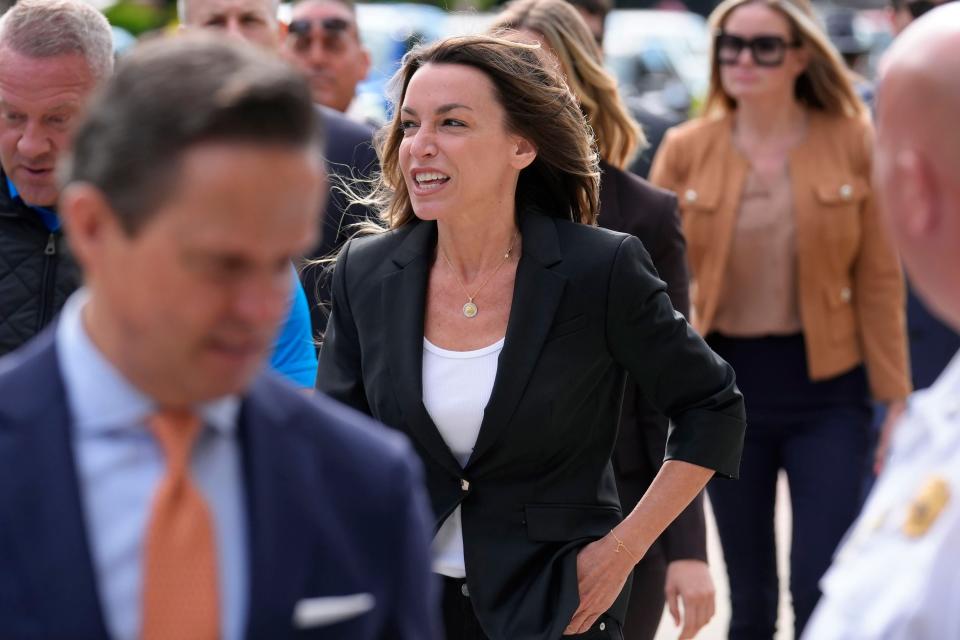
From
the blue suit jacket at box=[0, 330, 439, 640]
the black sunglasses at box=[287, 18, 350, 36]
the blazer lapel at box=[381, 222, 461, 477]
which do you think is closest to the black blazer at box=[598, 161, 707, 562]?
the blazer lapel at box=[381, 222, 461, 477]

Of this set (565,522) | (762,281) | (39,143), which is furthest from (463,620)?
(762,281)

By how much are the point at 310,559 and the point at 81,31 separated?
2.09 meters

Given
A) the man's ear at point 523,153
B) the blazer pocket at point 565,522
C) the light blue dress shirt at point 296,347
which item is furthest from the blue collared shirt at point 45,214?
the blazer pocket at point 565,522

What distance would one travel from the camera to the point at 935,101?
2252 mm

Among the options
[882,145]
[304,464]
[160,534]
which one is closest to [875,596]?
[882,145]

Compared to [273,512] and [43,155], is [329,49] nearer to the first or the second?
[43,155]

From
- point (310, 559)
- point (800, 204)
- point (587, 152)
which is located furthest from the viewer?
point (800, 204)

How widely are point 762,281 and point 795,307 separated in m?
0.14

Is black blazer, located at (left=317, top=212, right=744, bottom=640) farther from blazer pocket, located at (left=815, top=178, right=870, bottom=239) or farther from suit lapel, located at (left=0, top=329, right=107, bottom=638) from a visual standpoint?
blazer pocket, located at (left=815, top=178, right=870, bottom=239)

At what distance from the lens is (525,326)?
3686mm

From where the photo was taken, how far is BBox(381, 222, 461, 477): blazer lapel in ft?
12.0

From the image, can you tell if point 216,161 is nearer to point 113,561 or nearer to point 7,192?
point 113,561

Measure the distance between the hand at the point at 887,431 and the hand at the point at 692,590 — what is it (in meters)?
1.41

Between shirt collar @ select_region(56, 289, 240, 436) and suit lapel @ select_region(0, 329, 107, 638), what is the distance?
0.03m
